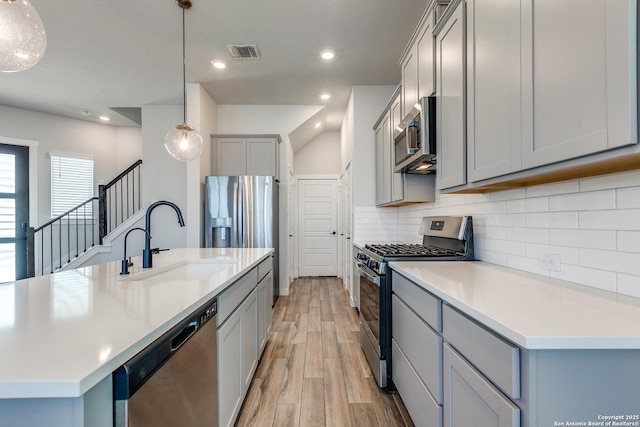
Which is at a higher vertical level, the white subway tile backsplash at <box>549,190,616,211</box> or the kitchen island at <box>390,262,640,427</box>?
the white subway tile backsplash at <box>549,190,616,211</box>

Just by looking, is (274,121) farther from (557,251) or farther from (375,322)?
(557,251)

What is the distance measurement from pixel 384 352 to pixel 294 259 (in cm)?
416

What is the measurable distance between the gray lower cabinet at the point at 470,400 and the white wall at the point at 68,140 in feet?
21.9

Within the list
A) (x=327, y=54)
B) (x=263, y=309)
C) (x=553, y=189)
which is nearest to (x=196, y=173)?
(x=327, y=54)

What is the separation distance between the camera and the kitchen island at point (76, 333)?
605mm

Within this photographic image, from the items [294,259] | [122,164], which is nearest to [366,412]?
[294,259]

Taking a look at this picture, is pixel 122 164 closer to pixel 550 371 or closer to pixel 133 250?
pixel 133 250

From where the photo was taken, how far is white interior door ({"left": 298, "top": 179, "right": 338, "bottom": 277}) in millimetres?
6340

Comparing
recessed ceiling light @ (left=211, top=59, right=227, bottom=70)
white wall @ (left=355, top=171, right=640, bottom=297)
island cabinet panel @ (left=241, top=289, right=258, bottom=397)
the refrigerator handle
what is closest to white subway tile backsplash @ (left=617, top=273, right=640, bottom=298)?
white wall @ (left=355, top=171, right=640, bottom=297)

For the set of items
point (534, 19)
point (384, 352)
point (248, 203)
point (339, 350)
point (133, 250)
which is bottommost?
point (339, 350)

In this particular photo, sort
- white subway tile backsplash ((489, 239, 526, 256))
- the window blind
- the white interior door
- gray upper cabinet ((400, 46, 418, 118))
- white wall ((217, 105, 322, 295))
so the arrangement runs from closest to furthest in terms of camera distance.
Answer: white subway tile backsplash ((489, 239, 526, 256))
gray upper cabinet ((400, 46, 418, 118))
white wall ((217, 105, 322, 295))
the window blind
the white interior door

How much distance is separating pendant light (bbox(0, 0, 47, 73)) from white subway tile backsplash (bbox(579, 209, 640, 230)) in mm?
2599

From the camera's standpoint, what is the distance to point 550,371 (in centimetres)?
80

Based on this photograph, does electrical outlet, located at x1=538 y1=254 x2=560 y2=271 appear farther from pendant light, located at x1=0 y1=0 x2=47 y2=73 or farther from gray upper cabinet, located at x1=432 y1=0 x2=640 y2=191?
pendant light, located at x1=0 y1=0 x2=47 y2=73
